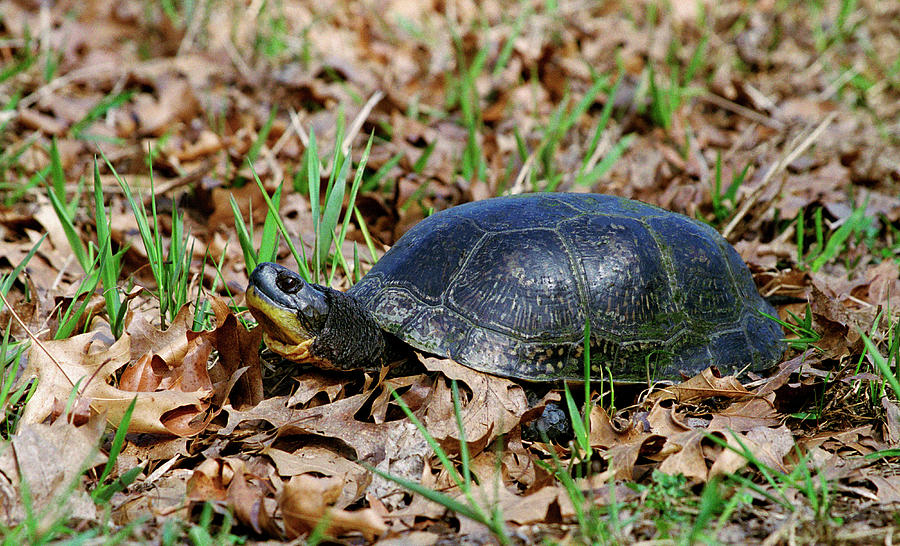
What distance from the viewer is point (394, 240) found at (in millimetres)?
4160

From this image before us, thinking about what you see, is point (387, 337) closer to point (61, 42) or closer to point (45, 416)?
point (45, 416)

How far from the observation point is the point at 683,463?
7.30 feet

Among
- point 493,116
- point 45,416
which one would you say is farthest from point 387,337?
point 493,116

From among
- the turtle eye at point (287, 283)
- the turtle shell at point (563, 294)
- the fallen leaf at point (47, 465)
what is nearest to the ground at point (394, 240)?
the fallen leaf at point (47, 465)

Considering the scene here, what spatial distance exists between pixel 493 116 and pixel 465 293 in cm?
335

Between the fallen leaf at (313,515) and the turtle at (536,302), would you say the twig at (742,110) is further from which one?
the fallen leaf at (313,515)

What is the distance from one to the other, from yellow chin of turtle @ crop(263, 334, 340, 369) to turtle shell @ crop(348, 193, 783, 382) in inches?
11.5

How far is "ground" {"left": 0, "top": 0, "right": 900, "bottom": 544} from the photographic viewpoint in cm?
207

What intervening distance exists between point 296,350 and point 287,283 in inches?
9.9

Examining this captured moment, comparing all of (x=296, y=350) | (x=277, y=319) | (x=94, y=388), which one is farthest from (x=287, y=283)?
(x=94, y=388)

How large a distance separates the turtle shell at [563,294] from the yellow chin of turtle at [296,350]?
291mm

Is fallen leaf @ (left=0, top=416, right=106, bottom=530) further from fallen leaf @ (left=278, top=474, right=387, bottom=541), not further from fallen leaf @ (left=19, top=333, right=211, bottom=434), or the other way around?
fallen leaf @ (left=278, top=474, right=387, bottom=541)

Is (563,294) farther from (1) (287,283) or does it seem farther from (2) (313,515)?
(2) (313,515)

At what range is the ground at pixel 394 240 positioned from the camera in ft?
6.78
